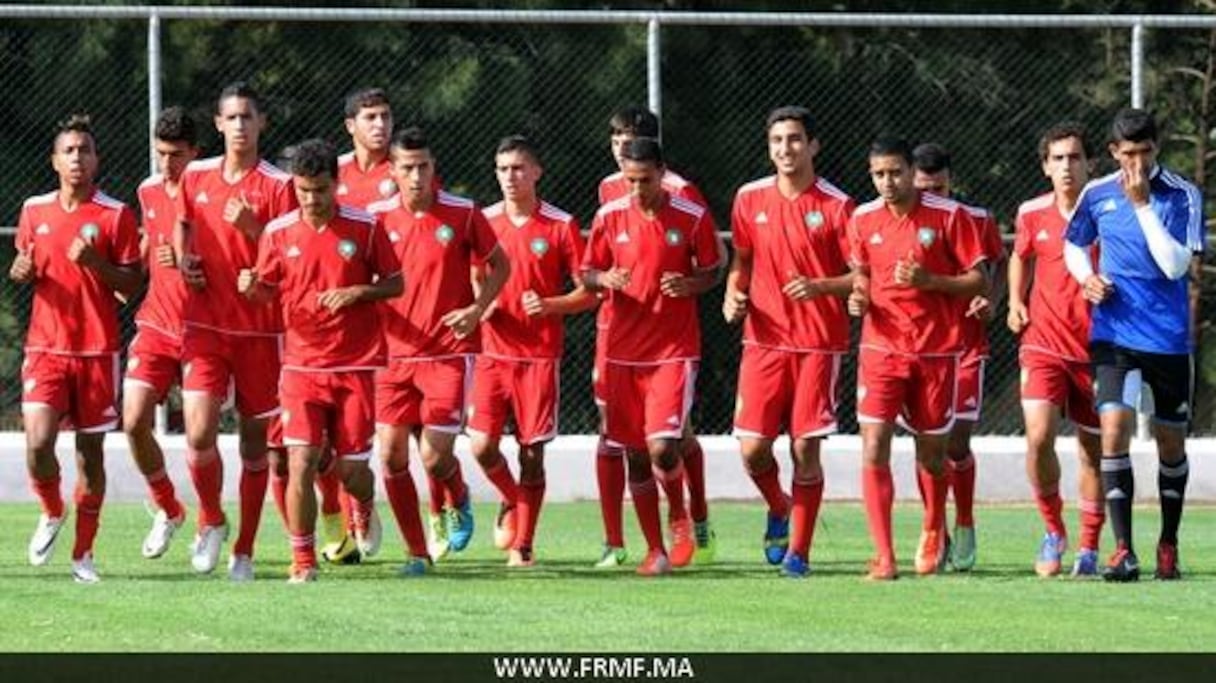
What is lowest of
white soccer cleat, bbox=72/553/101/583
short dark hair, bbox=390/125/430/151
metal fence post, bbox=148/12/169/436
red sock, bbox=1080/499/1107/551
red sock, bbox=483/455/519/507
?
white soccer cleat, bbox=72/553/101/583

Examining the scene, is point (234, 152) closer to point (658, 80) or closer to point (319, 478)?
point (319, 478)

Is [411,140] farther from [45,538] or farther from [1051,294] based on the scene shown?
[1051,294]

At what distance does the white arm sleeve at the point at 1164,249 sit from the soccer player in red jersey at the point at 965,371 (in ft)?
3.08

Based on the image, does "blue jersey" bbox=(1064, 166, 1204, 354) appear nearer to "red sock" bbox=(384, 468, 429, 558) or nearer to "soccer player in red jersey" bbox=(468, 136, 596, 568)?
"soccer player in red jersey" bbox=(468, 136, 596, 568)

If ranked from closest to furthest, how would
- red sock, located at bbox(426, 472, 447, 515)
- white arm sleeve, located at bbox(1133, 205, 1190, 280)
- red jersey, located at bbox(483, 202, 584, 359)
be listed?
1. white arm sleeve, located at bbox(1133, 205, 1190, 280)
2. red sock, located at bbox(426, 472, 447, 515)
3. red jersey, located at bbox(483, 202, 584, 359)

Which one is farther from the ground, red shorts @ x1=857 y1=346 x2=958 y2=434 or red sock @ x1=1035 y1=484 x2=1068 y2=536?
red shorts @ x1=857 y1=346 x2=958 y2=434

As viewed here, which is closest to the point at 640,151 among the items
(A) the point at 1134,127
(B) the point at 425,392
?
(B) the point at 425,392

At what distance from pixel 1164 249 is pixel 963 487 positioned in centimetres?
197

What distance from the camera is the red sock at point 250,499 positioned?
→ 15.8 meters

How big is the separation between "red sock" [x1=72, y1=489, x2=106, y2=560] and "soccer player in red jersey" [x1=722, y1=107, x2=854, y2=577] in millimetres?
3207

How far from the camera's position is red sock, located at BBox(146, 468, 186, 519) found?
17094 mm

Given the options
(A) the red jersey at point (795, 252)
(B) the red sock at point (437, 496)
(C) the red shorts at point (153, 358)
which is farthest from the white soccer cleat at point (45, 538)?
(A) the red jersey at point (795, 252)

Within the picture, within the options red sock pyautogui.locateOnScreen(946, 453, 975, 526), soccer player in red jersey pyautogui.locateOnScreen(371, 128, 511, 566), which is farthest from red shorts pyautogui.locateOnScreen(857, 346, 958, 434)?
soccer player in red jersey pyautogui.locateOnScreen(371, 128, 511, 566)

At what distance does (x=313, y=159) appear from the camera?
15.4 meters
